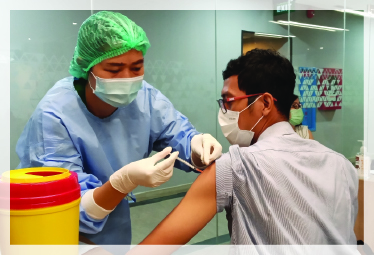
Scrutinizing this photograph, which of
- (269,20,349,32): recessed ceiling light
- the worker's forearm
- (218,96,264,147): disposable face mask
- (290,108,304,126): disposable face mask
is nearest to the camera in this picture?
the worker's forearm

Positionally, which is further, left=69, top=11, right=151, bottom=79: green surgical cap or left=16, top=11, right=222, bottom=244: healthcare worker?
left=69, top=11, right=151, bottom=79: green surgical cap

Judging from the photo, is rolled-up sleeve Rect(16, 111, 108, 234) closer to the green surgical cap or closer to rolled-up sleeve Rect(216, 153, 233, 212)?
the green surgical cap

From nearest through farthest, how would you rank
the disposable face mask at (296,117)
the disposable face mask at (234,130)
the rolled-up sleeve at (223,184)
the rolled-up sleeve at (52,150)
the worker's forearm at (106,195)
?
the rolled-up sleeve at (223,184) < the worker's forearm at (106,195) < the rolled-up sleeve at (52,150) < the disposable face mask at (234,130) < the disposable face mask at (296,117)

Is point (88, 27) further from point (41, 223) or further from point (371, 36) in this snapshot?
point (371, 36)

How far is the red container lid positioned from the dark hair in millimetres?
822

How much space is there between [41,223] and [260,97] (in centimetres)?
91

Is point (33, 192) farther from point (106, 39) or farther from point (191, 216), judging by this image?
point (106, 39)

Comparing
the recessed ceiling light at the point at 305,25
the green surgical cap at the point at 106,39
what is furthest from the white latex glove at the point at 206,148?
the recessed ceiling light at the point at 305,25

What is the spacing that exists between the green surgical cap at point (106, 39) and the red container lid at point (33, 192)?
64 cm

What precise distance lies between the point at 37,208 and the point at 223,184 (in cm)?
50

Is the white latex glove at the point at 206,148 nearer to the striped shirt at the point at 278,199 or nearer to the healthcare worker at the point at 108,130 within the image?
the healthcare worker at the point at 108,130

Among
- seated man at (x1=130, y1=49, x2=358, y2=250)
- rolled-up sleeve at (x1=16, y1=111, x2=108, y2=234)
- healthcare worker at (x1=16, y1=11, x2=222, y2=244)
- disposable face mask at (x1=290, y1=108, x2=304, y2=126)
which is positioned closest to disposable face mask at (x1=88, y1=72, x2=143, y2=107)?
healthcare worker at (x1=16, y1=11, x2=222, y2=244)

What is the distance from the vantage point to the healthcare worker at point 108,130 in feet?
3.54

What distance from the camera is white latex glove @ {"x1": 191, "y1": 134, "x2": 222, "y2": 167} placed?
1.12 meters
